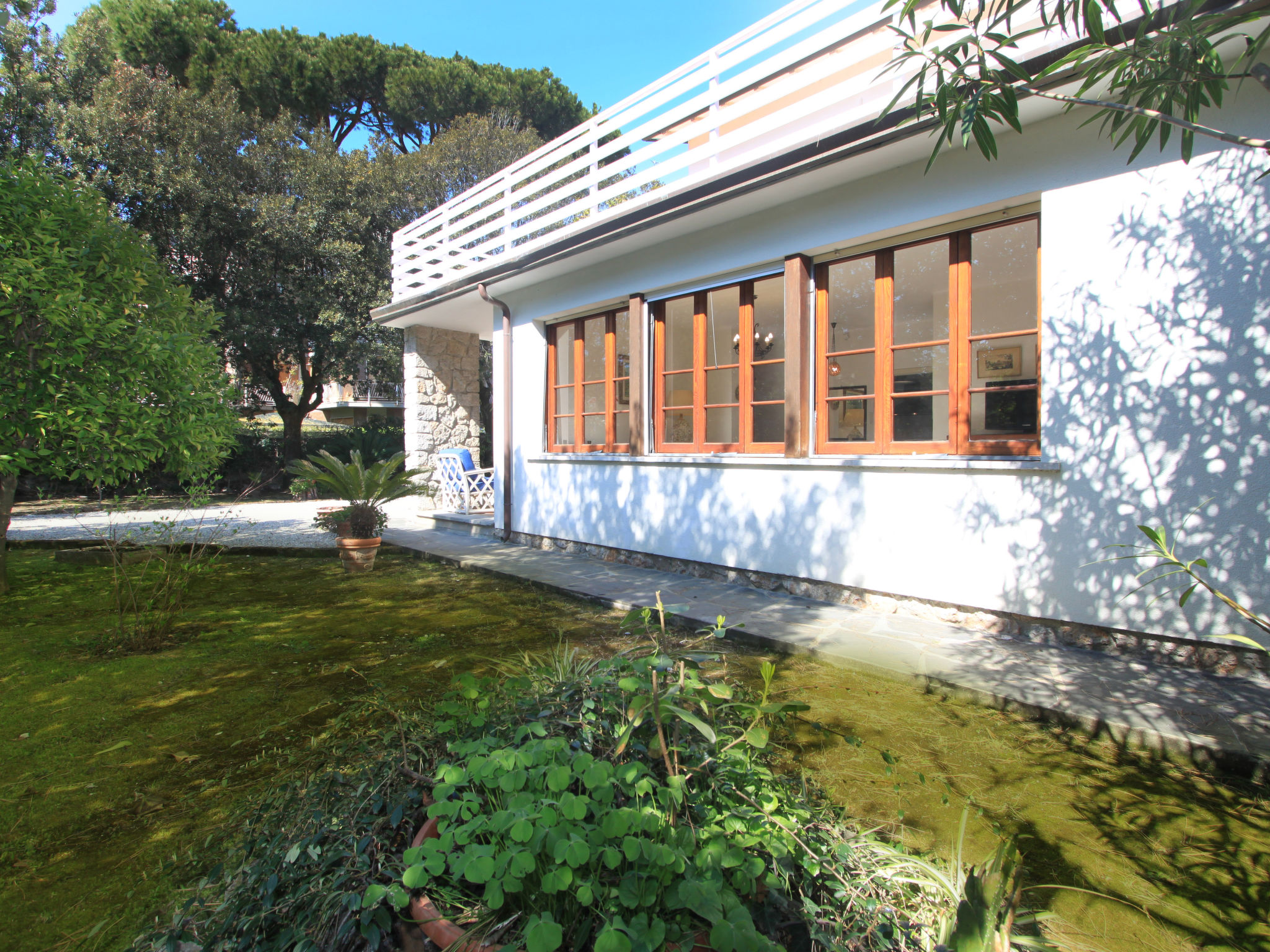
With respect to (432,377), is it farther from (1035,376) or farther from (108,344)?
(1035,376)

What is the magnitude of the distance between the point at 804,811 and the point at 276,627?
14.3 feet

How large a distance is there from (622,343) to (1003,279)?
386cm

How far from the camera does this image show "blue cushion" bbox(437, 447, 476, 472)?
10.4m

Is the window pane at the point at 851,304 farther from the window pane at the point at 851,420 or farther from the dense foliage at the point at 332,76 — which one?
the dense foliage at the point at 332,76

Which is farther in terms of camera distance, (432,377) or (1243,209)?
(432,377)

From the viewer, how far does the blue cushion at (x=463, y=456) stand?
10391mm

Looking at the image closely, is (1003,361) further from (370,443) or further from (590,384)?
(370,443)

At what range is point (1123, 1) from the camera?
3637 millimetres

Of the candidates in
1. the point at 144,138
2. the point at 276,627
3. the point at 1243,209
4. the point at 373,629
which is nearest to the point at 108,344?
the point at 276,627

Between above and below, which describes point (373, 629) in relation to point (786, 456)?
below

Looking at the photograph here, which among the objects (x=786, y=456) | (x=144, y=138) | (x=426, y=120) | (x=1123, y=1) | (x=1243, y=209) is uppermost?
(x=426, y=120)

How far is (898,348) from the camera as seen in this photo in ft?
15.6

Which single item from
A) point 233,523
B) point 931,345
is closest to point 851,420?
point 931,345

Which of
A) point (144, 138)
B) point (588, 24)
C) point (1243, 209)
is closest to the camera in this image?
point (1243, 209)
